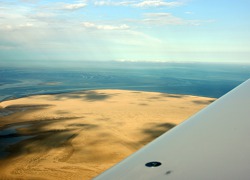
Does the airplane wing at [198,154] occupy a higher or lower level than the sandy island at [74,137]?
higher

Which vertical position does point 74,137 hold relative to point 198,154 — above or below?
below

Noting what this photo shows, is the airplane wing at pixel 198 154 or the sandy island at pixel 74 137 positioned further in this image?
the sandy island at pixel 74 137

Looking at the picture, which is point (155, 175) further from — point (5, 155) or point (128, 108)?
point (128, 108)

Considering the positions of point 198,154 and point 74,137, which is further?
point 74,137

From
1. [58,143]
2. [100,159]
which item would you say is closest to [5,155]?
[58,143]

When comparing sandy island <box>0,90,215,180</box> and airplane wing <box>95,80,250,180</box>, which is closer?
airplane wing <box>95,80,250,180</box>
